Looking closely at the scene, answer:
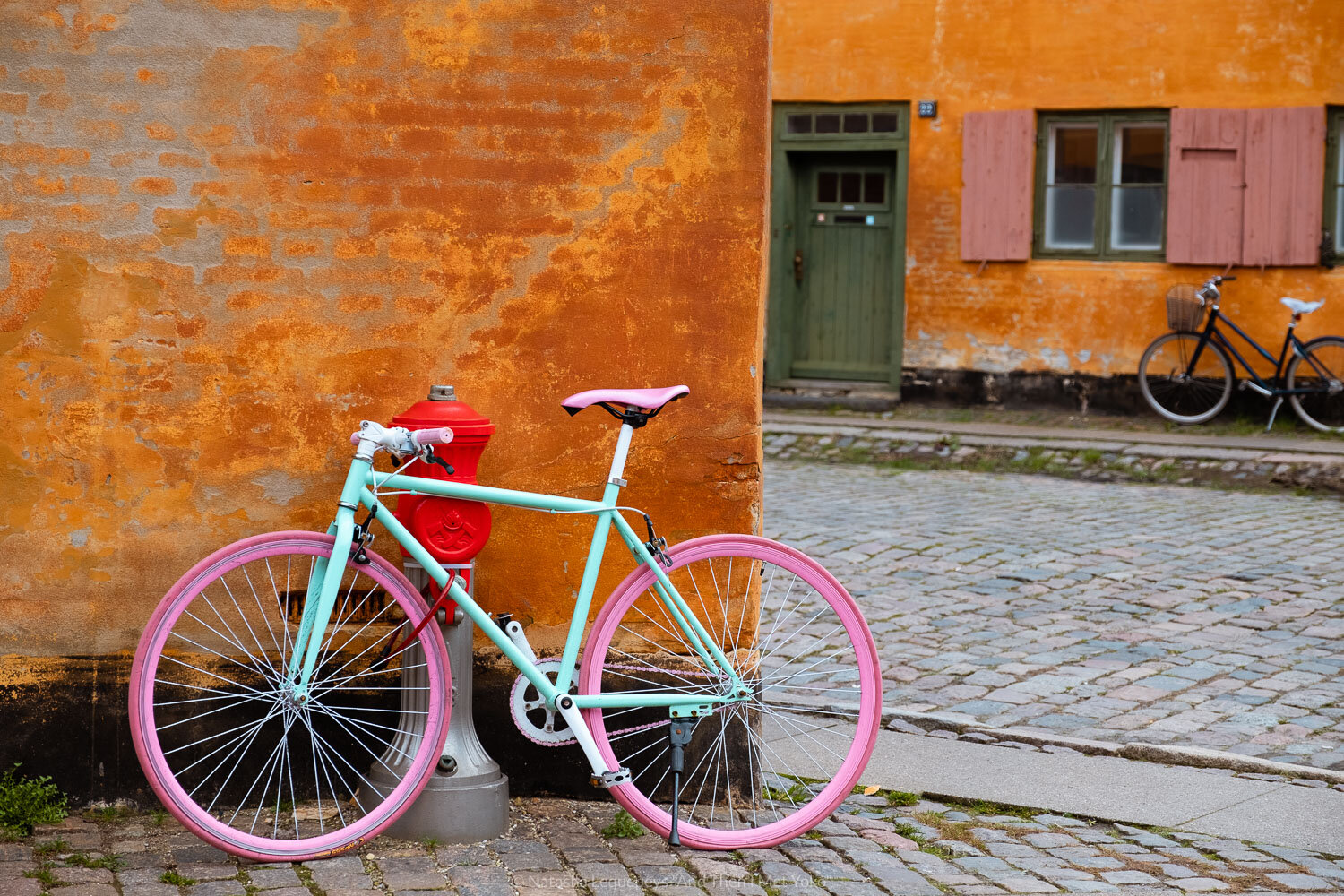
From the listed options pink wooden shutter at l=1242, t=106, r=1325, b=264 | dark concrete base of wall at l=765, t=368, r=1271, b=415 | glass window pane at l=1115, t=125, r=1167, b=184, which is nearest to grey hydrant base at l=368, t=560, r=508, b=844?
dark concrete base of wall at l=765, t=368, r=1271, b=415

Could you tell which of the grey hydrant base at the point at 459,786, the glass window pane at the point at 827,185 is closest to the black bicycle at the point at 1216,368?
the glass window pane at the point at 827,185

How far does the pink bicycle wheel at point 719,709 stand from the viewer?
12.5 feet

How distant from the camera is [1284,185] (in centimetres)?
1276

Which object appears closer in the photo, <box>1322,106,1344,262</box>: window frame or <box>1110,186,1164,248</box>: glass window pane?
<box>1322,106,1344,262</box>: window frame

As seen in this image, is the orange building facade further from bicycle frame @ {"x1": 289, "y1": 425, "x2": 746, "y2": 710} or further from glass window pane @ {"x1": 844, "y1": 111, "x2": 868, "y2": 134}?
glass window pane @ {"x1": 844, "y1": 111, "x2": 868, "y2": 134}

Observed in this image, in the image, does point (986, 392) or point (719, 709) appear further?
point (986, 392)

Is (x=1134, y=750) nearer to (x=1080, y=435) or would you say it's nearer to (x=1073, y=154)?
(x=1080, y=435)

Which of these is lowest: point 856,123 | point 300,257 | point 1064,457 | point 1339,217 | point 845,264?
point 1064,457

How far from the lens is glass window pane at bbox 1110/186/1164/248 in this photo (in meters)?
13.5

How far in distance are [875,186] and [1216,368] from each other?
3.72m

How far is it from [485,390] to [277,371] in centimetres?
56

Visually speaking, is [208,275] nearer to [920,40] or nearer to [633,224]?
[633,224]

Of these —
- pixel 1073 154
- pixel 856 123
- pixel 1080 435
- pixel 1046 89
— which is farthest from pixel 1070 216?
pixel 1080 435

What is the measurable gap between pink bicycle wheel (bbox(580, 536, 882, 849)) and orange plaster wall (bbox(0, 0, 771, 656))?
253 millimetres
